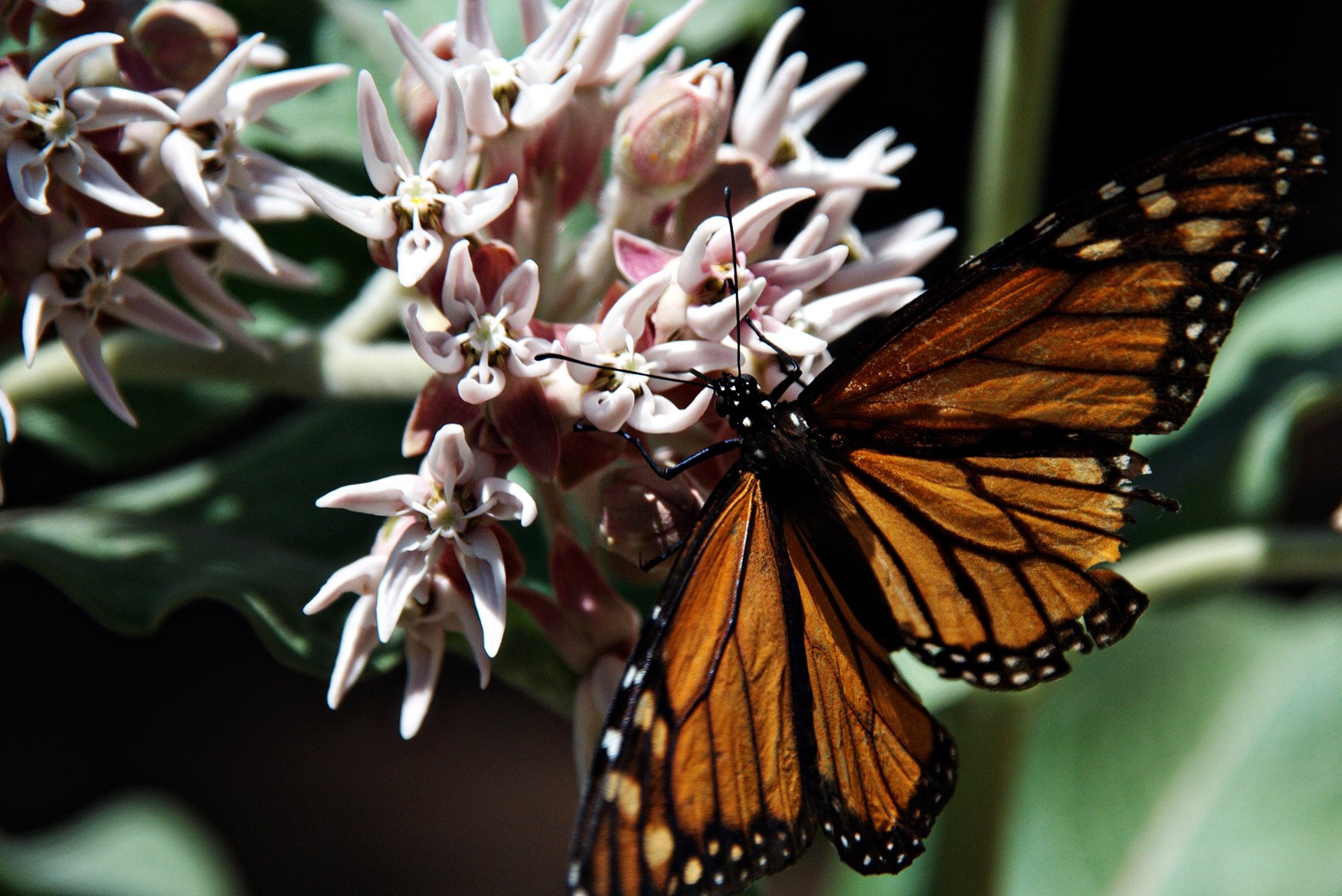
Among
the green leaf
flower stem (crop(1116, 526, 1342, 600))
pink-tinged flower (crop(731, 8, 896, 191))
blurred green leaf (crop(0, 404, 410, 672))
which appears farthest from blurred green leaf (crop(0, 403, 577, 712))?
the green leaf

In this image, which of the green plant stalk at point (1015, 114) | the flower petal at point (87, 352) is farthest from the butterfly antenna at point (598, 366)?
the green plant stalk at point (1015, 114)

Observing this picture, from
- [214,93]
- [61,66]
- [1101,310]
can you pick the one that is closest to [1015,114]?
[1101,310]

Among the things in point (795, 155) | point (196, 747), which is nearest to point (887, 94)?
point (795, 155)

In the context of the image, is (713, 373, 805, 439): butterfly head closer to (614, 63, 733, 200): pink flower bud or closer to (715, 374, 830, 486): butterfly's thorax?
(715, 374, 830, 486): butterfly's thorax

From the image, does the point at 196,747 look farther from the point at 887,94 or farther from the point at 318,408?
the point at 887,94

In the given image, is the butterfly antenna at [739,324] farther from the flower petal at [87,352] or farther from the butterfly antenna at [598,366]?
the flower petal at [87,352]

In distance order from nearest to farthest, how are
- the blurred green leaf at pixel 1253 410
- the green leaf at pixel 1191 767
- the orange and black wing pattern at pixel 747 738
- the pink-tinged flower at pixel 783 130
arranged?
the orange and black wing pattern at pixel 747 738, the pink-tinged flower at pixel 783 130, the blurred green leaf at pixel 1253 410, the green leaf at pixel 1191 767
